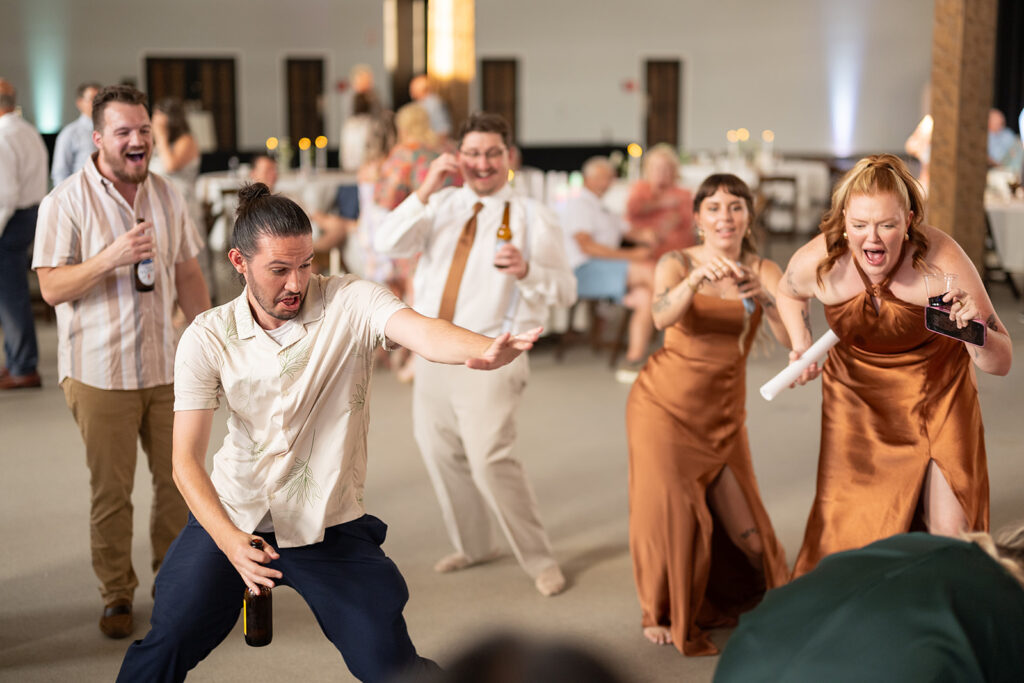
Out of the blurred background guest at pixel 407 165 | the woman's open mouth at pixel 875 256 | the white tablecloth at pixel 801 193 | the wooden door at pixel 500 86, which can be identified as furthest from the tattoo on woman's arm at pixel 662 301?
the wooden door at pixel 500 86

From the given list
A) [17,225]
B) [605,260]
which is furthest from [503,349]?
[17,225]

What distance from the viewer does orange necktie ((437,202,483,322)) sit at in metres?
3.48

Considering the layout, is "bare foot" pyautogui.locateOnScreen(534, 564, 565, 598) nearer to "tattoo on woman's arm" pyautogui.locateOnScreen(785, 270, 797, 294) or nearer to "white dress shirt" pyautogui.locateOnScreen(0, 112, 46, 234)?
Result: "tattoo on woman's arm" pyautogui.locateOnScreen(785, 270, 797, 294)

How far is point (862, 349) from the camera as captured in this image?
2.84 m

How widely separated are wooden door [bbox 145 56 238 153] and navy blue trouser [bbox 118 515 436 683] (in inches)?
594

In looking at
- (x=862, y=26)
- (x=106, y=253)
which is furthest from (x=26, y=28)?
(x=106, y=253)

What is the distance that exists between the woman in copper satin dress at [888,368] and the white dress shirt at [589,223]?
396 centimetres

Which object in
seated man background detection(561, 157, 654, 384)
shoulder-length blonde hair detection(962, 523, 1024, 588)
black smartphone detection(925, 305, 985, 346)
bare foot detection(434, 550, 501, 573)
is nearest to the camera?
shoulder-length blonde hair detection(962, 523, 1024, 588)

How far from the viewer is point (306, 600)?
7.41 feet

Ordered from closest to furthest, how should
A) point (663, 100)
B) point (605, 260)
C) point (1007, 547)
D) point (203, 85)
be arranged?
point (1007, 547), point (605, 260), point (203, 85), point (663, 100)

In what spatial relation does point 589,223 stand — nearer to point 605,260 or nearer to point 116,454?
point 605,260

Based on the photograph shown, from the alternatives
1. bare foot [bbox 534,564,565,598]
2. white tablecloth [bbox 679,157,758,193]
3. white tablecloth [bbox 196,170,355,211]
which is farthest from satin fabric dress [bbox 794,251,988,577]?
white tablecloth [bbox 679,157,758,193]

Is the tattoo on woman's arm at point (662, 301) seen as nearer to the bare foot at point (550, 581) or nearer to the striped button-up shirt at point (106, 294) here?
the bare foot at point (550, 581)

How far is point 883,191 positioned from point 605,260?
428 cm
